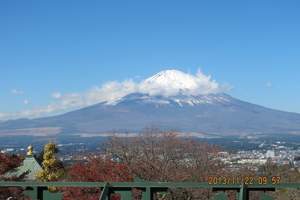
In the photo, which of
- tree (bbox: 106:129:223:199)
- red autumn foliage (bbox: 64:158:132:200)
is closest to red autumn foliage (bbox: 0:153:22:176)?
tree (bbox: 106:129:223:199)

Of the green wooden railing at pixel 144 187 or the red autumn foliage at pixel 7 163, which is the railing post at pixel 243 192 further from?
the red autumn foliage at pixel 7 163

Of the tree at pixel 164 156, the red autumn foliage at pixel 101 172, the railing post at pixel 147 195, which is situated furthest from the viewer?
the tree at pixel 164 156

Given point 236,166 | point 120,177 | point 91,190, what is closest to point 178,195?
point 120,177

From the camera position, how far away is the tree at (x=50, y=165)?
4458 centimetres

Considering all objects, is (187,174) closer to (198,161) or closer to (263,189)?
(198,161)

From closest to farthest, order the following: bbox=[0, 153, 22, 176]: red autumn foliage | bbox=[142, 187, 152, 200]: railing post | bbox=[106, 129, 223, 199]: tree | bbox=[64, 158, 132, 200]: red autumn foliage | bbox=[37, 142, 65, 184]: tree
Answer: bbox=[142, 187, 152, 200]: railing post
bbox=[64, 158, 132, 200]: red autumn foliage
bbox=[106, 129, 223, 199]: tree
bbox=[0, 153, 22, 176]: red autumn foliage
bbox=[37, 142, 65, 184]: tree

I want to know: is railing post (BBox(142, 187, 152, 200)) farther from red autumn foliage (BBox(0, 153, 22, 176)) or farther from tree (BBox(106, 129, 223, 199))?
red autumn foliage (BBox(0, 153, 22, 176))

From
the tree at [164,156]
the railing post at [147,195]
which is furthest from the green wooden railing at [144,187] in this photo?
the tree at [164,156]

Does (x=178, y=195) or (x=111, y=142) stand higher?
(x=111, y=142)

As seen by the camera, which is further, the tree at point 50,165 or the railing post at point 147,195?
the tree at point 50,165

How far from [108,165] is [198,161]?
A: 497 cm

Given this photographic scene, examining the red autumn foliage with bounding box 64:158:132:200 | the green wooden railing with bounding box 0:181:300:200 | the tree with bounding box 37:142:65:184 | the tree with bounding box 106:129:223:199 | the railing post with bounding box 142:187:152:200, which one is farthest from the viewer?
the tree with bounding box 37:142:65:184

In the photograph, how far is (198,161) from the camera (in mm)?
27094

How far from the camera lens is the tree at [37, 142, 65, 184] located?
146 ft
